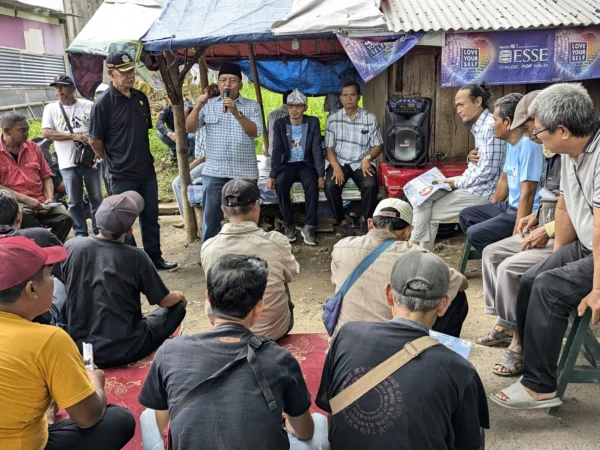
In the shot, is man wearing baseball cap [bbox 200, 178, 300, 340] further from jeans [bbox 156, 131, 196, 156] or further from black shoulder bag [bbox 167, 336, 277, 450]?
jeans [bbox 156, 131, 196, 156]

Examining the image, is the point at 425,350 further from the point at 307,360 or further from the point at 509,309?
the point at 509,309

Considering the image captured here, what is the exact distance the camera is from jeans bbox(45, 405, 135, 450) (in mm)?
2260

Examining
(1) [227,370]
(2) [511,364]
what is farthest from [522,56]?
(1) [227,370]

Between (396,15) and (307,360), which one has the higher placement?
(396,15)

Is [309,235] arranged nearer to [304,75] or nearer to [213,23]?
[213,23]

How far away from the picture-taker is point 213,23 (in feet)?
18.3

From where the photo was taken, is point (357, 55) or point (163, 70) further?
point (163, 70)

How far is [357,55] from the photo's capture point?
5676 mm

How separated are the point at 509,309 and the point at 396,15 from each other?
143 inches

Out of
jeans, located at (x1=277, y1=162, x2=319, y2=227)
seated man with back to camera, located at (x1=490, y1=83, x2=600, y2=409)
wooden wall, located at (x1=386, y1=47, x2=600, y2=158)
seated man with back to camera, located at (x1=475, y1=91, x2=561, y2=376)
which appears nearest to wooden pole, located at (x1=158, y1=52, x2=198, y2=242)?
jeans, located at (x1=277, y1=162, x2=319, y2=227)

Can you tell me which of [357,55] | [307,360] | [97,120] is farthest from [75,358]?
[357,55]

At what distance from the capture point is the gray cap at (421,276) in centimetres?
201

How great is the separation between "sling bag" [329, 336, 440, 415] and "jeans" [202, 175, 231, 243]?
4.02m

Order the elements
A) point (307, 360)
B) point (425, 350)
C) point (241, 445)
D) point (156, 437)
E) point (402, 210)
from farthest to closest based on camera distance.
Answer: point (307, 360) < point (402, 210) < point (156, 437) < point (425, 350) < point (241, 445)
